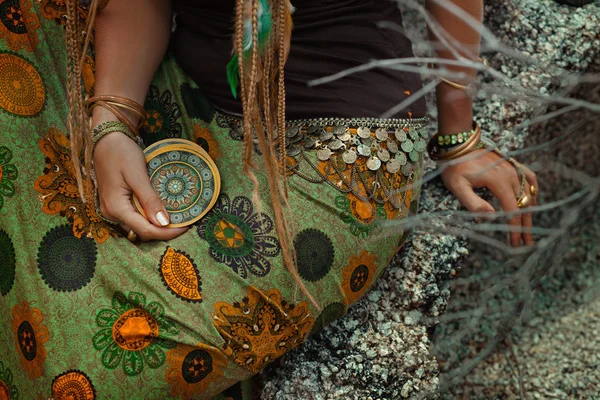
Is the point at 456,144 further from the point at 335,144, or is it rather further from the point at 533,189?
the point at 335,144

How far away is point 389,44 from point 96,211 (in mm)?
594

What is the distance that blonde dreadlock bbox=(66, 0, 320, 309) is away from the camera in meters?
0.90

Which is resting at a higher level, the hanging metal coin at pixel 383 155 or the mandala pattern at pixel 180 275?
the hanging metal coin at pixel 383 155

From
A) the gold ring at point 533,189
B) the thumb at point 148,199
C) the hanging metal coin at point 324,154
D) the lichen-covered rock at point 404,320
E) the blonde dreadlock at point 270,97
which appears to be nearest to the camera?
the blonde dreadlock at point 270,97

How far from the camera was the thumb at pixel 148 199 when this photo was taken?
3.26 ft

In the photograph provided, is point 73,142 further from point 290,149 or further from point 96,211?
point 290,149

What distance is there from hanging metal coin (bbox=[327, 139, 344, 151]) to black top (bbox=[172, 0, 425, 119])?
48mm

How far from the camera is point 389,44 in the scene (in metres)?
1.17

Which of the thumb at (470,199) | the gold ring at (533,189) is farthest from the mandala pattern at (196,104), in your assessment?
the gold ring at (533,189)

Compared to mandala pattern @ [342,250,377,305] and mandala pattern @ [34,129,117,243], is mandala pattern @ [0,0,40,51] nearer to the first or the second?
mandala pattern @ [34,129,117,243]

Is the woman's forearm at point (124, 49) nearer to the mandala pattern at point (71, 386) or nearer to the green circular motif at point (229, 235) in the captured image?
the green circular motif at point (229, 235)

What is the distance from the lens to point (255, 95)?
0.90 m

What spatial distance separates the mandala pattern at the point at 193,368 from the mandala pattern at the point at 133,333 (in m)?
0.02

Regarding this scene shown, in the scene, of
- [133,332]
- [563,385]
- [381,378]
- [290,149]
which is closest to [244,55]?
[290,149]
